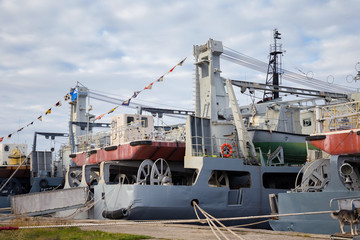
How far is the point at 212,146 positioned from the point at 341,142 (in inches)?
314

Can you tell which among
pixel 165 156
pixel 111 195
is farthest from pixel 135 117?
pixel 111 195

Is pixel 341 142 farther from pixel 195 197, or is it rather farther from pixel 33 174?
pixel 33 174

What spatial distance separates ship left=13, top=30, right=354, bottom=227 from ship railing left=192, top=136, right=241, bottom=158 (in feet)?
0.11

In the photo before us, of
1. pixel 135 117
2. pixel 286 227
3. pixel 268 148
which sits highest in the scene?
pixel 135 117

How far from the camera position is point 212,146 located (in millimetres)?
24906

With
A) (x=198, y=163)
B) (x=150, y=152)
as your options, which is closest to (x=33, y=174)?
(x=150, y=152)

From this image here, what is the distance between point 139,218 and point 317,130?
9502mm

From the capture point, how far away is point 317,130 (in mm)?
20047

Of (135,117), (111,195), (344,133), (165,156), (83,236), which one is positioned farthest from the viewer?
(135,117)

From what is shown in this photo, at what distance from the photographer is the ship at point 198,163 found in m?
22.7

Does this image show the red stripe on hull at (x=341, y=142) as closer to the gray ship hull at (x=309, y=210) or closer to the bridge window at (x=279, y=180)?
the gray ship hull at (x=309, y=210)

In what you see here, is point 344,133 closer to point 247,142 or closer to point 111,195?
point 247,142

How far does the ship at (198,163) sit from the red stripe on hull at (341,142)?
6601 mm

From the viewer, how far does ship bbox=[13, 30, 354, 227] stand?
22716mm
